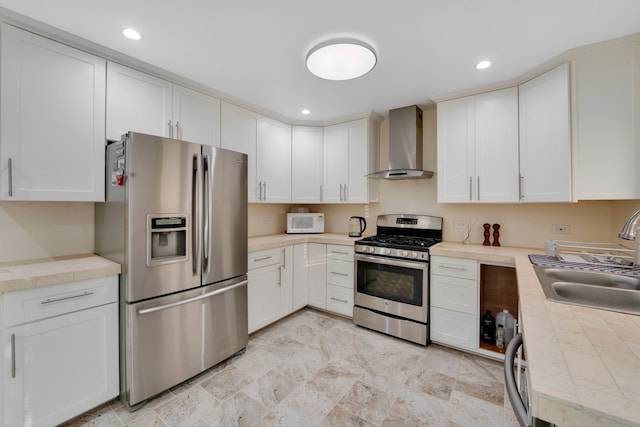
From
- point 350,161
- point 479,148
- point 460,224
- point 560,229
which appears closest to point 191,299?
point 350,161

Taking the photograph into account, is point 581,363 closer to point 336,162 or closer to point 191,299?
point 191,299

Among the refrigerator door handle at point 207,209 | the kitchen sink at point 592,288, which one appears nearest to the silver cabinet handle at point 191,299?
the refrigerator door handle at point 207,209

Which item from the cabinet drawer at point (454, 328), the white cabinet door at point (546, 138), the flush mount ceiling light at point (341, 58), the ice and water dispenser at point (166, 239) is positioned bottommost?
the cabinet drawer at point (454, 328)

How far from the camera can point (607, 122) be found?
6.01ft

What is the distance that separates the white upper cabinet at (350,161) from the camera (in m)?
3.20

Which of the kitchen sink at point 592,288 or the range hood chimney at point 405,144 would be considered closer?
the kitchen sink at point 592,288

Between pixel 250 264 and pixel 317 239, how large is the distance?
2.99ft

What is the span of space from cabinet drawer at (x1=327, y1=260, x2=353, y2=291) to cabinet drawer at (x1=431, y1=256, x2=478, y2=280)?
2.92ft

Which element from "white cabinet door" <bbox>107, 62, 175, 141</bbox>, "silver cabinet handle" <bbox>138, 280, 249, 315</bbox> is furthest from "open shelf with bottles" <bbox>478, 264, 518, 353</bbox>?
"white cabinet door" <bbox>107, 62, 175, 141</bbox>

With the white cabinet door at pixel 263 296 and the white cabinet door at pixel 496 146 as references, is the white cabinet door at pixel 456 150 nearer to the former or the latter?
the white cabinet door at pixel 496 146

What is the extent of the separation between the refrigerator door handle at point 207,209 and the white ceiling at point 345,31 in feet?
2.63

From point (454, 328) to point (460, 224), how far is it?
109cm

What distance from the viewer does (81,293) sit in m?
1.57

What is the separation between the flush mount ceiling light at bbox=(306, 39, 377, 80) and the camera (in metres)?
1.77
